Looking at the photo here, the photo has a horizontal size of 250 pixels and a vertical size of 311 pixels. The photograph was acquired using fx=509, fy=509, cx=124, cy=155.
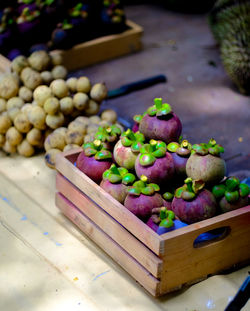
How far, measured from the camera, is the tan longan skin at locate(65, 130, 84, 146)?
313 cm

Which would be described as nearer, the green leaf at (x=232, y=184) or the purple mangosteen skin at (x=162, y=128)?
the green leaf at (x=232, y=184)

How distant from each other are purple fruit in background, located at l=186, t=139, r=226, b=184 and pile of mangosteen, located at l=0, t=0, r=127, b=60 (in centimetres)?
225

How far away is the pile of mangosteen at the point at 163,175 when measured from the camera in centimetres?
232

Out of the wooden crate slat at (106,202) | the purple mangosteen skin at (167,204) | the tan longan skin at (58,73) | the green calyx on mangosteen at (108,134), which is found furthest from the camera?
the tan longan skin at (58,73)

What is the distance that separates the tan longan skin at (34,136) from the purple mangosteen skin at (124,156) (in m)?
0.88

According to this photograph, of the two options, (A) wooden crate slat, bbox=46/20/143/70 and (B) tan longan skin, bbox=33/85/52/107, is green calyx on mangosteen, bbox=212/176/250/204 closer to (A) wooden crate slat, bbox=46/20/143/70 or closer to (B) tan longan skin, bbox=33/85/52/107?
(B) tan longan skin, bbox=33/85/52/107

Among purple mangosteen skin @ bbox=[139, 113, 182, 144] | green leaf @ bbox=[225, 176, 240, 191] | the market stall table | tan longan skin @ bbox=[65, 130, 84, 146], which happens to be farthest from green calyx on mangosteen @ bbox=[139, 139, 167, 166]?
tan longan skin @ bbox=[65, 130, 84, 146]

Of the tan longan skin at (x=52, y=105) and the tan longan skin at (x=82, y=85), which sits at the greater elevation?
the tan longan skin at (x=82, y=85)

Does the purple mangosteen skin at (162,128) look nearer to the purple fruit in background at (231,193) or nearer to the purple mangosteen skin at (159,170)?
the purple mangosteen skin at (159,170)

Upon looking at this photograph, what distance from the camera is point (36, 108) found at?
10.6ft

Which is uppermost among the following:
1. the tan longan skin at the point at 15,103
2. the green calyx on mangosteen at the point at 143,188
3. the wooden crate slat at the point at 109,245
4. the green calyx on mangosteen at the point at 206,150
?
the green calyx on mangosteen at the point at 206,150

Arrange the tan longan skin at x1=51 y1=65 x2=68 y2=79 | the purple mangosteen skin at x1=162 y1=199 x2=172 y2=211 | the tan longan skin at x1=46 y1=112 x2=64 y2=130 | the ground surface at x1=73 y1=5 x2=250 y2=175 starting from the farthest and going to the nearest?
the ground surface at x1=73 y1=5 x2=250 y2=175 → the tan longan skin at x1=51 y1=65 x2=68 y2=79 → the tan longan skin at x1=46 y1=112 x2=64 y2=130 → the purple mangosteen skin at x1=162 y1=199 x2=172 y2=211

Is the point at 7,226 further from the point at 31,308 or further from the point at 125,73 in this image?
the point at 125,73

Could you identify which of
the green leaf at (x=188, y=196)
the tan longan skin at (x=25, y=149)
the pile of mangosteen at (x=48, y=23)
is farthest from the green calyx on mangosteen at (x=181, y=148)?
the pile of mangosteen at (x=48, y=23)
